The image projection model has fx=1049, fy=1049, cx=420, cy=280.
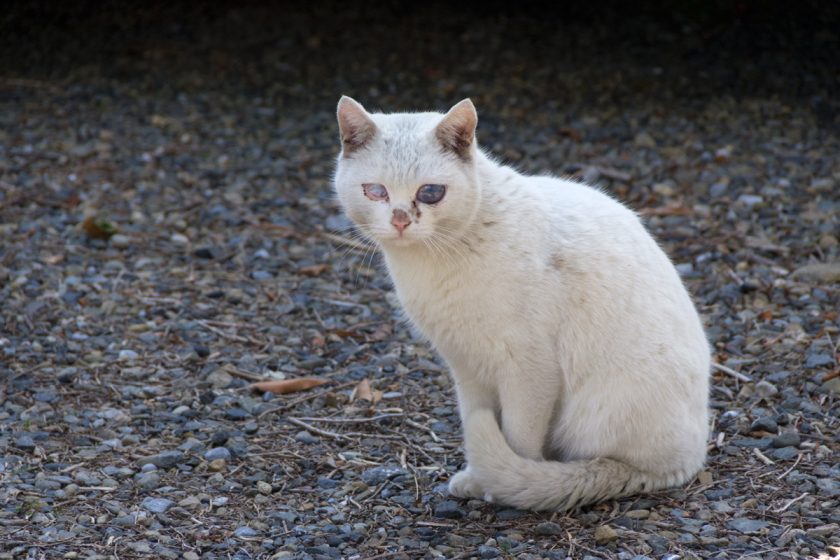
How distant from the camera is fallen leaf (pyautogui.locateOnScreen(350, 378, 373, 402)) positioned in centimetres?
470

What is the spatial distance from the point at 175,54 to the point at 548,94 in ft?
11.1

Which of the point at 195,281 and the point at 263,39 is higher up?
the point at 263,39

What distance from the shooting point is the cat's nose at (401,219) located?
3.58 meters

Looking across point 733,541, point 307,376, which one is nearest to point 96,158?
point 307,376

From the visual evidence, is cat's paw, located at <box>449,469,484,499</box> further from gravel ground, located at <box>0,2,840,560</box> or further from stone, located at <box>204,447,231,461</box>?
stone, located at <box>204,447,231,461</box>

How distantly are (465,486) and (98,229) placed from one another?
3.36m

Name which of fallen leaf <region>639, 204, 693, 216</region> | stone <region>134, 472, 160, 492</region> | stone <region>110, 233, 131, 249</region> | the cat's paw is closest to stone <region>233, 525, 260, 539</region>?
stone <region>134, 472, 160, 492</region>

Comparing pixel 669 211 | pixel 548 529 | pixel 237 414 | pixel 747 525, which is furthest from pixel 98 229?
pixel 747 525

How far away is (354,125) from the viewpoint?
12.4 feet

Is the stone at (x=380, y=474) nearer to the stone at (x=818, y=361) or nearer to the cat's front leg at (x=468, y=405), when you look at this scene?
the cat's front leg at (x=468, y=405)

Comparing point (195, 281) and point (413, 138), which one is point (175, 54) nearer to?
point (195, 281)

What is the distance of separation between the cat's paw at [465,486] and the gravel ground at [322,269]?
42 millimetres

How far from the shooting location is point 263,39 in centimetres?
964

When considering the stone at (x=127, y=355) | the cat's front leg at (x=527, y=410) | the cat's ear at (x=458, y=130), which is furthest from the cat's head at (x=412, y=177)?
the stone at (x=127, y=355)
